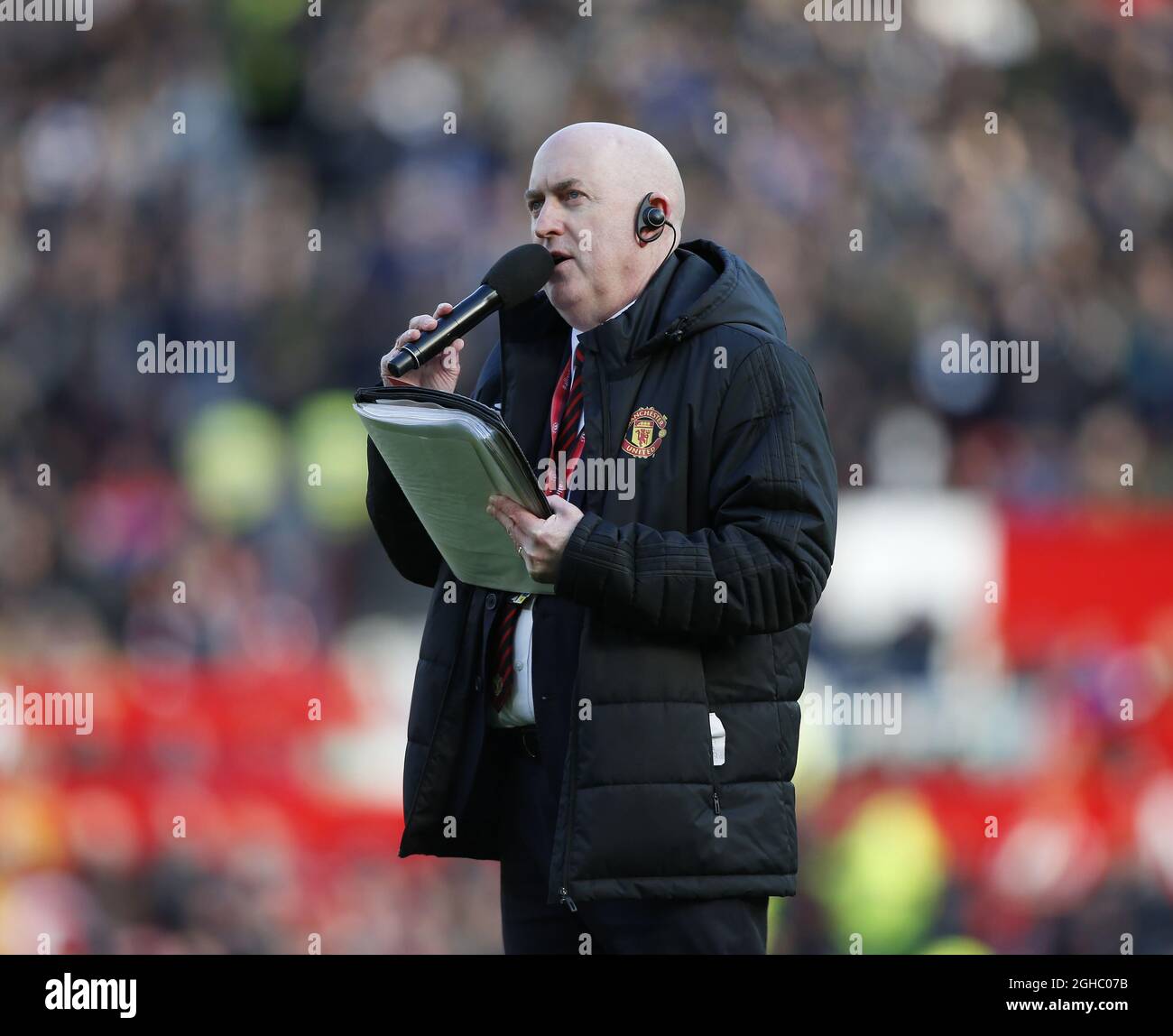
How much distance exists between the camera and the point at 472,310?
6.35ft

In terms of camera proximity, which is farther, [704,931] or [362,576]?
[362,576]

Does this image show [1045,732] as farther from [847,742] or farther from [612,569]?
[612,569]

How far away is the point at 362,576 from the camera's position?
4.15 m

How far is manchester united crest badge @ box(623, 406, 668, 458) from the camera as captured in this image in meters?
1.90

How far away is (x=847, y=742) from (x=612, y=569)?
89.4 inches

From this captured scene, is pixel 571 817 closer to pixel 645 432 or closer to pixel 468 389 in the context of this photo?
pixel 645 432

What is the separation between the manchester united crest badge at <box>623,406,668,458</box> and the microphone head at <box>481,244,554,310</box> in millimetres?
206

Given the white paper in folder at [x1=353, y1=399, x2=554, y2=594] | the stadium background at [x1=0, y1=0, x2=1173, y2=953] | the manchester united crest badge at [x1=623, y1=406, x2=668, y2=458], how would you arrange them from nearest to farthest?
the white paper in folder at [x1=353, y1=399, x2=554, y2=594]
the manchester united crest badge at [x1=623, y1=406, x2=668, y2=458]
the stadium background at [x1=0, y1=0, x2=1173, y2=953]

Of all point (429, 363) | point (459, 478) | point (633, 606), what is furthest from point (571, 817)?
point (429, 363)

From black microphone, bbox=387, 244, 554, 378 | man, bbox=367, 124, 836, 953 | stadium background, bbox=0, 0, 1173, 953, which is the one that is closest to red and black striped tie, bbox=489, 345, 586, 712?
man, bbox=367, 124, 836, 953

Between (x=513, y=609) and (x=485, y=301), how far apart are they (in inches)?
15.2

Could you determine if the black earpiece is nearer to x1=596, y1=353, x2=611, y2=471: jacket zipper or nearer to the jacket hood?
the jacket hood

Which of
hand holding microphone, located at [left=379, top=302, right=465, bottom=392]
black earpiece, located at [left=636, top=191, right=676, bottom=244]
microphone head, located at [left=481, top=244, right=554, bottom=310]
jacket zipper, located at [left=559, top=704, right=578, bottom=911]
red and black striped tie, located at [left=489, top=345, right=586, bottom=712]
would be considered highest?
black earpiece, located at [left=636, top=191, right=676, bottom=244]
